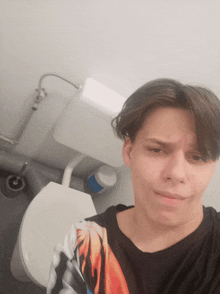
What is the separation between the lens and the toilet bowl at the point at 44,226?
32.2 inches

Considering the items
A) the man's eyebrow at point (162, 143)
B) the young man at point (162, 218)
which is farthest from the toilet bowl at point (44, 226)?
the man's eyebrow at point (162, 143)

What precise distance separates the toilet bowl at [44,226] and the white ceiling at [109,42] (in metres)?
0.60

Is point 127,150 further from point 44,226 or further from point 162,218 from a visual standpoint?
point 44,226

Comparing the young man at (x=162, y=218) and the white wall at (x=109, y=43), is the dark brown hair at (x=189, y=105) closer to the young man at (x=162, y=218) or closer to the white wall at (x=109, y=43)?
the young man at (x=162, y=218)

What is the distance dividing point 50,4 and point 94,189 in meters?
1.14

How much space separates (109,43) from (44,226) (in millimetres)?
920

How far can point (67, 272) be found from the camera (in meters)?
0.63

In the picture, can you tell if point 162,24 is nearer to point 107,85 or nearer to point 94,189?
point 107,85

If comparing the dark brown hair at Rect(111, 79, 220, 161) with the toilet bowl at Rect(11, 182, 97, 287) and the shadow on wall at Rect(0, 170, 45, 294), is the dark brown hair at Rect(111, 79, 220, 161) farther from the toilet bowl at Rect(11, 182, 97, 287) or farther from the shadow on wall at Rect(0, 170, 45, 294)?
the shadow on wall at Rect(0, 170, 45, 294)

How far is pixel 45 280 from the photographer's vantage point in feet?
2.67

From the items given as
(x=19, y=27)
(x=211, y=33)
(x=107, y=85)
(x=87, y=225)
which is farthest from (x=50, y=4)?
(x=87, y=225)

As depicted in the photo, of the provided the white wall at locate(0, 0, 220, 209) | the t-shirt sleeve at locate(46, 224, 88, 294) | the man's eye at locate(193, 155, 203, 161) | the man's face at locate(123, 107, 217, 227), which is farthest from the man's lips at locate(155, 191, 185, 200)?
the white wall at locate(0, 0, 220, 209)

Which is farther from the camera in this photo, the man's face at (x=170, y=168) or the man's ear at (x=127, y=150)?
the man's ear at (x=127, y=150)

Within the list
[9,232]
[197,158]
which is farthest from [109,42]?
[9,232]
